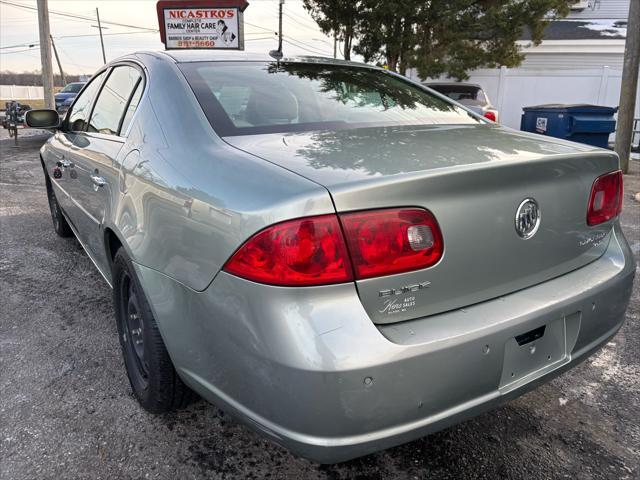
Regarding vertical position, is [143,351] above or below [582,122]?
below

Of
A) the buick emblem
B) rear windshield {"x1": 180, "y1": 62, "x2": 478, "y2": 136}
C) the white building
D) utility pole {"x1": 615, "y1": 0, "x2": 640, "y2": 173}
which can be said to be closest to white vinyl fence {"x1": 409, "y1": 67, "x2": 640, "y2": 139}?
the white building

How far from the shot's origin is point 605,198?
2.04 meters

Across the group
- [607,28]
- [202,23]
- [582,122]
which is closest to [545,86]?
[607,28]

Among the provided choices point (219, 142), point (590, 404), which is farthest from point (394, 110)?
point (590, 404)

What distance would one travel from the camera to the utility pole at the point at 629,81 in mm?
8641

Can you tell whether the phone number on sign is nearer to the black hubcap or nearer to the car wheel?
the car wheel

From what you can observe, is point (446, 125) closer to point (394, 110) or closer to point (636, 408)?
point (394, 110)

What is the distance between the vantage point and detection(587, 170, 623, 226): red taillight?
1.97 metres

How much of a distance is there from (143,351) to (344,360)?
1138 mm

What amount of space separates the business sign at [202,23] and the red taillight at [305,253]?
12541 millimetres

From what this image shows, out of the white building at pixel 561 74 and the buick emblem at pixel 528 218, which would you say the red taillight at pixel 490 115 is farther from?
the buick emblem at pixel 528 218

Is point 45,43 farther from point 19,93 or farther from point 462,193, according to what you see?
point 19,93

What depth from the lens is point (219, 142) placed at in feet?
6.08

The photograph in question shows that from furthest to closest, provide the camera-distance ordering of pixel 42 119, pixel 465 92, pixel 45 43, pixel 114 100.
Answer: pixel 45 43, pixel 465 92, pixel 42 119, pixel 114 100
